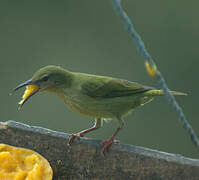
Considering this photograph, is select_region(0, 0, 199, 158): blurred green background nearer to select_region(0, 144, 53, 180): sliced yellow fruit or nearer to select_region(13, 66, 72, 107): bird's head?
select_region(13, 66, 72, 107): bird's head

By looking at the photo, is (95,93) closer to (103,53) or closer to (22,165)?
(22,165)

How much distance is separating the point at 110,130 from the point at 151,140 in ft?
2.15

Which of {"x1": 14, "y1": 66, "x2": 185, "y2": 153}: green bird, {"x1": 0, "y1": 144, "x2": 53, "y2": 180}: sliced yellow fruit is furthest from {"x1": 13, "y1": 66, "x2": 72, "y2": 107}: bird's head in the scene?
{"x1": 0, "y1": 144, "x2": 53, "y2": 180}: sliced yellow fruit

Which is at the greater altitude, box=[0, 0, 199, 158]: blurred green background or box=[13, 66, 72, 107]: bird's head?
box=[13, 66, 72, 107]: bird's head

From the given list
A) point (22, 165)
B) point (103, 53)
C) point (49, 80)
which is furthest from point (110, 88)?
point (103, 53)

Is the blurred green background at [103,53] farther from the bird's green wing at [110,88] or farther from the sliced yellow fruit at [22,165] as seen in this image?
Answer: the sliced yellow fruit at [22,165]

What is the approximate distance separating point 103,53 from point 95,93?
12.9ft

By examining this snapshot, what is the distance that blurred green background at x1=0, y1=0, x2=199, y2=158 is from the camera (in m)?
7.93

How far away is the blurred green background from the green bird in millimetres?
2814

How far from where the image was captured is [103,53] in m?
8.56

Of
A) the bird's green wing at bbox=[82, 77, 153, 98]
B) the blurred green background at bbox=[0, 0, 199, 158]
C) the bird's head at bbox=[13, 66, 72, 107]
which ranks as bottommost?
the blurred green background at bbox=[0, 0, 199, 158]

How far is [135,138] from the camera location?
762 centimetres

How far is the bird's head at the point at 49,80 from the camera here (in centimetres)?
447

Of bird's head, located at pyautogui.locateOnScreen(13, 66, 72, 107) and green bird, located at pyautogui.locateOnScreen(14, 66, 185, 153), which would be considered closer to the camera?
bird's head, located at pyautogui.locateOnScreen(13, 66, 72, 107)
